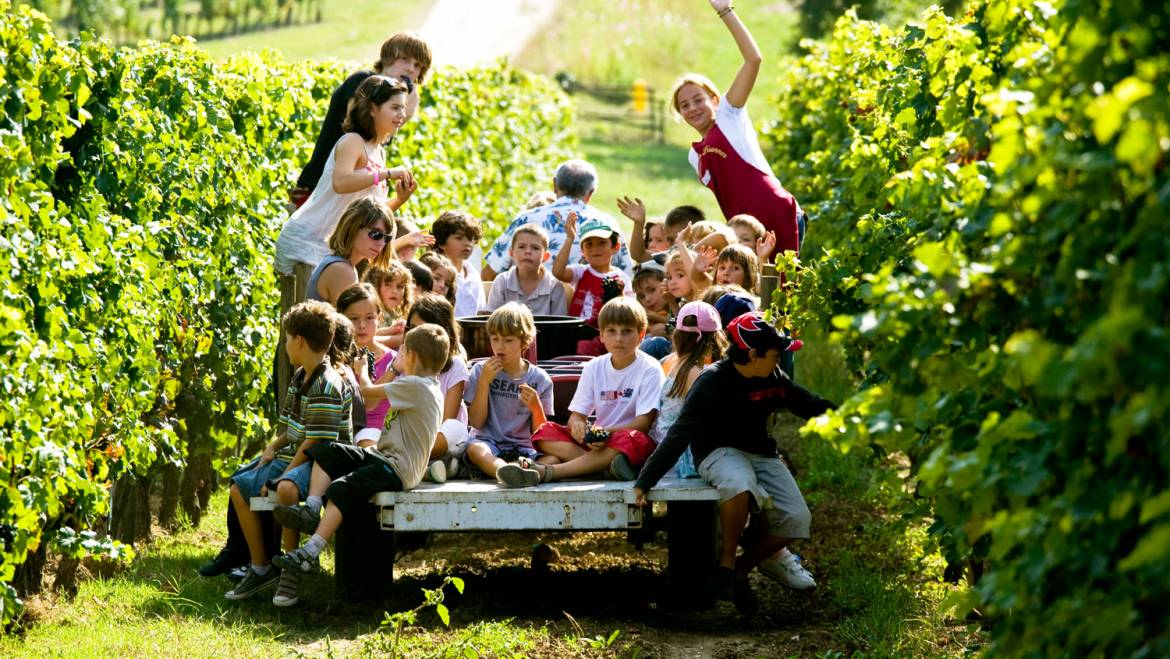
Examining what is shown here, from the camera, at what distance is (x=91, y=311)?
6.30 m

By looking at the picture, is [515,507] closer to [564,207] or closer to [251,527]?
[251,527]

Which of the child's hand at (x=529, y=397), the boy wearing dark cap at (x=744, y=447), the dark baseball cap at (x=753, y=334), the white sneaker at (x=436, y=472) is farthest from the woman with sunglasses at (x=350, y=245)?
the dark baseball cap at (x=753, y=334)

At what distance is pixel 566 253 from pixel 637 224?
2.25 ft

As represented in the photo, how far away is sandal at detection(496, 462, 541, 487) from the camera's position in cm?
680

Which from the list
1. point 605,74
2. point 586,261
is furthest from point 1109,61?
point 605,74

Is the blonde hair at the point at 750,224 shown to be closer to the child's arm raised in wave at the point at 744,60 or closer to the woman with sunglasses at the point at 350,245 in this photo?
the child's arm raised in wave at the point at 744,60

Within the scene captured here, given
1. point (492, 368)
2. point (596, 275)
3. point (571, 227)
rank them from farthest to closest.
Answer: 1. point (571, 227)
2. point (596, 275)
3. point (492, 368)

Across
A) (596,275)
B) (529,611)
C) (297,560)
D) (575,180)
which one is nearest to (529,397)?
(529,611)

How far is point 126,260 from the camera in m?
6.67

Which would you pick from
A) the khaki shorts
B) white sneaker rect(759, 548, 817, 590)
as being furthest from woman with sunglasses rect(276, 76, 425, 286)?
white sneaker rect(759, 548, 817, 590)

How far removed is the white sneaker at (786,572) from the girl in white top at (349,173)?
9.27 ft

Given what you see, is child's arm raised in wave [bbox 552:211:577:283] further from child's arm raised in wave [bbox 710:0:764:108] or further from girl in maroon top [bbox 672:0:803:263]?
child's arm raised in wave [bbox 710:0:764:108]

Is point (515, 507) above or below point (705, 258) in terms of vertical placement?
below

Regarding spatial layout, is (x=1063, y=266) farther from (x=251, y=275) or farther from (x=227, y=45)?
(x=227, y=45)
